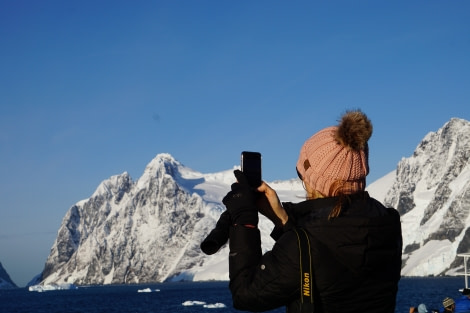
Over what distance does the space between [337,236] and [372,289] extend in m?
0.40

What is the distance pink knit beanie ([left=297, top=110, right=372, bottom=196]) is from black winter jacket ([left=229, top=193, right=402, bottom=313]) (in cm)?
16

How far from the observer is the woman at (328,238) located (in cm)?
354

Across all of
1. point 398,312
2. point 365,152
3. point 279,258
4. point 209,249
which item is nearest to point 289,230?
point 279,258

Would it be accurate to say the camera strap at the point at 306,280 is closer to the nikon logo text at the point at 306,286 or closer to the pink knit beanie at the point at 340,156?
the nikon logo text at the point at 306,286

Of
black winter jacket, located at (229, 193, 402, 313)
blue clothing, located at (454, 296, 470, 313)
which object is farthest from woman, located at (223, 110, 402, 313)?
blue clothing, located at (454, 296, 470, 313)

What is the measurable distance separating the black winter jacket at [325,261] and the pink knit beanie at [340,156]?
0.16m

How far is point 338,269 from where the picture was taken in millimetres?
3566

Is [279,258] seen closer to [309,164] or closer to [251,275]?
[251,275]

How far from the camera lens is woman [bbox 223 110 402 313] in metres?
3.54

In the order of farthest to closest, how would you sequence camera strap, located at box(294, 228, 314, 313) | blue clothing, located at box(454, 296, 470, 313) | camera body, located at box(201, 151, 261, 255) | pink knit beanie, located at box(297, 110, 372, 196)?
1. blue clothing, located at box(454, 296, 470, 313)
2. pink knit beanie, located at box(297, 110, 372, 196)
3. camera body, located at box(201, 151, 261, 255)
4. camera strap, located at box(294, 228, 314, 313)

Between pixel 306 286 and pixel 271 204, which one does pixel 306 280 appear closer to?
pixel 306 286

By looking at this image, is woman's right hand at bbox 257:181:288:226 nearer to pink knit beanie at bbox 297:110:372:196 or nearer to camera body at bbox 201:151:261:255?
camera body at bbox 201:151:261:255

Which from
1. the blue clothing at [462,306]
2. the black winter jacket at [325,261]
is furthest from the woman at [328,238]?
the blue clothing at [462,306]

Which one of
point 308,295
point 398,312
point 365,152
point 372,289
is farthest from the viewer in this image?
point 398,312
